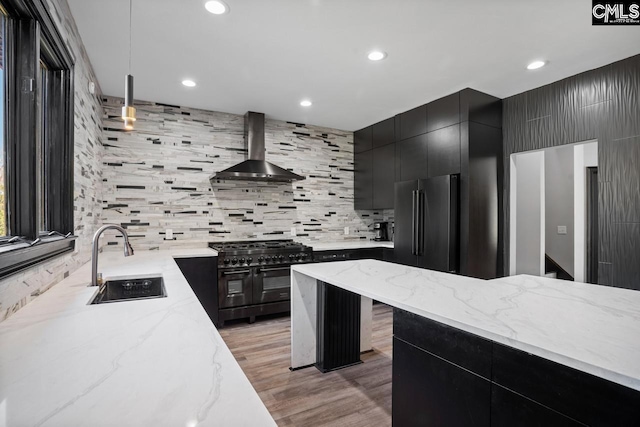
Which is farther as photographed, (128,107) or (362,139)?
(362,139)

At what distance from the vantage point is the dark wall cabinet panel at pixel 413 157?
12.5 feet

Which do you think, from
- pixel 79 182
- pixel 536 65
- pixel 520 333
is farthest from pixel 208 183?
pixel 520 333

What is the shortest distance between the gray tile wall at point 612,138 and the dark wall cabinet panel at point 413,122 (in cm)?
124

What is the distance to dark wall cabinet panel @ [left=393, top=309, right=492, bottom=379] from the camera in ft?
3.90

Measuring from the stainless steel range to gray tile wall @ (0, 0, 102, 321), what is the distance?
51.2 inches

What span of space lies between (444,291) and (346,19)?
184 centimetres

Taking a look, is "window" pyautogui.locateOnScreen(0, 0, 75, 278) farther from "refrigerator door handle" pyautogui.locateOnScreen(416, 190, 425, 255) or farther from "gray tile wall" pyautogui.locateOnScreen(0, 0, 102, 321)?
"refrigerator door handle" pyautogui.locateOnScreen(416, 190, 425, 255)

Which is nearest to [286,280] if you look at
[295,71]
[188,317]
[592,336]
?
[295,71]

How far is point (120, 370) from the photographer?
0.78m

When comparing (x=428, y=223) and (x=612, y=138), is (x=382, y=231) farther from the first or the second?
(x=612, y=138)

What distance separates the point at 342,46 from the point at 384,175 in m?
2.22

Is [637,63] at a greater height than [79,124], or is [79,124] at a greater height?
[637,63]

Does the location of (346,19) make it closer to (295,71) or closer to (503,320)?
(295,71)

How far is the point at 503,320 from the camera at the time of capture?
1.17m
